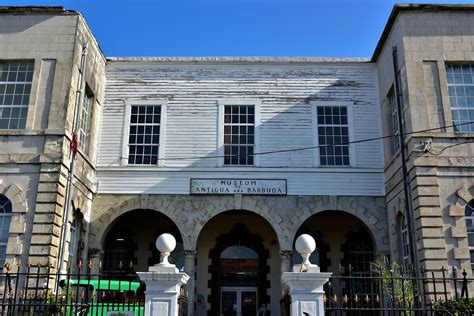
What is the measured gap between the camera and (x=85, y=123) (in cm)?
1723

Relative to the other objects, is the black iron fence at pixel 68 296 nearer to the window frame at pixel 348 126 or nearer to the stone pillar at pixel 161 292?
the stone pillar at pixel 161 292

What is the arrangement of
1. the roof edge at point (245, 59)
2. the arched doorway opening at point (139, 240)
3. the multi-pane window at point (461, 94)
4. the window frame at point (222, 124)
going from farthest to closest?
1. the arched doorway opening at point (139, 240)
2. the roof edge at point (245, 59)
3. the window frame at point (222, 124)
4. the multi-pane window at point (461, 94)

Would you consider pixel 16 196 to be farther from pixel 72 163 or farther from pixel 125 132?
pixel 125 132

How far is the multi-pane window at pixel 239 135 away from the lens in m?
17.8

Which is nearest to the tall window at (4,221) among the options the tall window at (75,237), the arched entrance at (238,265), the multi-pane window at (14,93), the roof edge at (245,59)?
the tall window at (75,237)

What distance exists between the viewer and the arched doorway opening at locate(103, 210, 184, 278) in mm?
19328

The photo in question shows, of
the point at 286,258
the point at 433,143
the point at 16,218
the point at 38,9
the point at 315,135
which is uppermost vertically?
the point at 38,9

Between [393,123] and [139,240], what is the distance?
9.89 m

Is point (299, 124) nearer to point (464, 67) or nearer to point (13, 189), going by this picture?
point (464, 67)

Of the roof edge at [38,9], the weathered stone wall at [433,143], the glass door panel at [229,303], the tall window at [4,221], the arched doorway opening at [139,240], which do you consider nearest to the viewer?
the weathered stone wall at [433,143]

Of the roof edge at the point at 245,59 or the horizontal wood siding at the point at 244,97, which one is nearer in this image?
the horizontal wood siding at the point at 244,97

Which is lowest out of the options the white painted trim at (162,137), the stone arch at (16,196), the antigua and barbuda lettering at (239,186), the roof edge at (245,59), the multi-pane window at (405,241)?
the multi-pane window at (405,241)

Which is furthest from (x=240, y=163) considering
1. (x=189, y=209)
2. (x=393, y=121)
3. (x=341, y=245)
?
Result: (x=393, y=121)

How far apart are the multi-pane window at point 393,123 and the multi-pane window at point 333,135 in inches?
59.5
